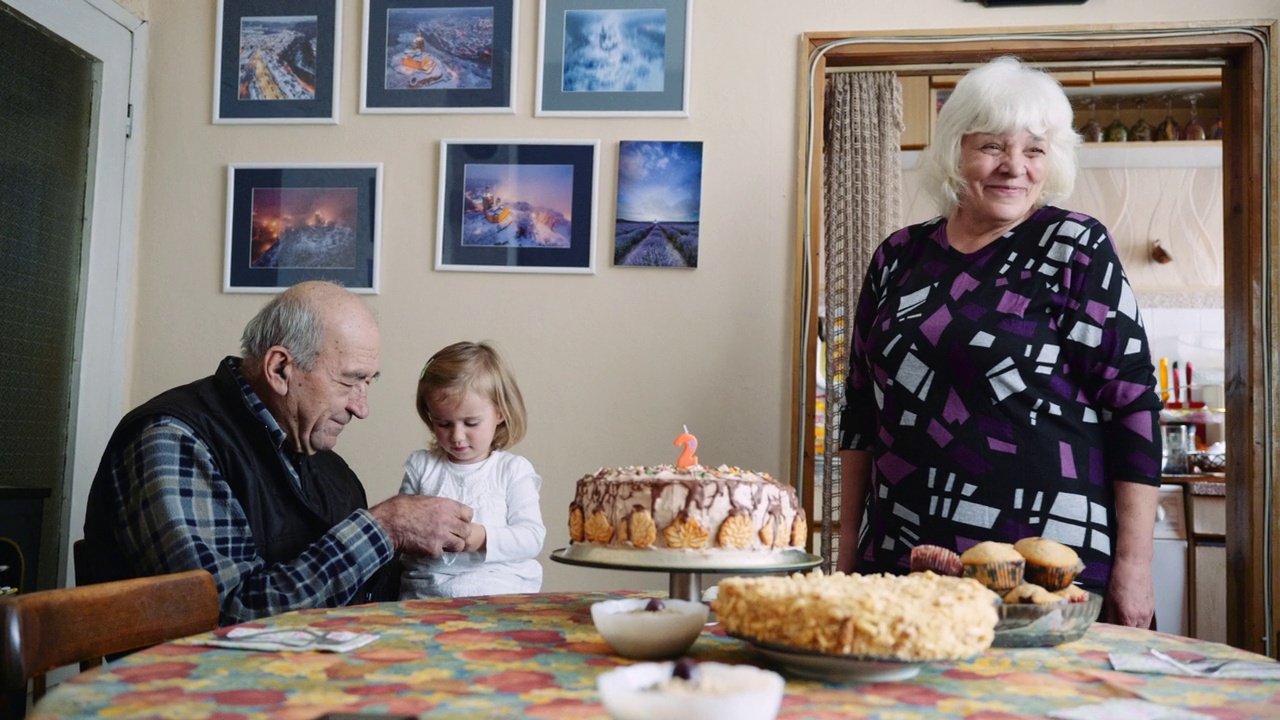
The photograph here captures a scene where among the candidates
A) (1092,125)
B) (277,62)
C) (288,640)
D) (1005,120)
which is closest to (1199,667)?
(288,640)

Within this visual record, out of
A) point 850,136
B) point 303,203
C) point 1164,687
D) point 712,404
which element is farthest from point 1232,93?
point 303,203

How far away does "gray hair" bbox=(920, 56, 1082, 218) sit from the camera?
2148 millimetres

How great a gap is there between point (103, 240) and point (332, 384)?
1.52 metres

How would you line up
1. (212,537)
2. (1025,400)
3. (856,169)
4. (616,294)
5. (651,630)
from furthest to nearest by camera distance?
1. (856,169)
2. (616,294)
3. (1025,400)
4. (212,537)
5. (651,630)

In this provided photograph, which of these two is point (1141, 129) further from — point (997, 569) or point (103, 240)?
point (997, 569)

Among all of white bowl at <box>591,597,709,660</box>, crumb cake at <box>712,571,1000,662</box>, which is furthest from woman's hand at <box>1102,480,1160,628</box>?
white bowl at <box>591,597,709,660</box>

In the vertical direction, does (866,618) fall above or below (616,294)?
below

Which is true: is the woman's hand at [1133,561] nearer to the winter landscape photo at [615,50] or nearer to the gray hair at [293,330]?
the gray hair at [293,330]

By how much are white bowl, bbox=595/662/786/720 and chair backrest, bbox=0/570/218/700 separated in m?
0.71

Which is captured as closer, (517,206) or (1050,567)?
(1050,567)

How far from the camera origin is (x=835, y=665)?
1149 millimetres

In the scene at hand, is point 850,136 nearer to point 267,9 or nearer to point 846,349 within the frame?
point 846,349

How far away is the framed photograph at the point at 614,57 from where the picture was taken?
314 centimetres

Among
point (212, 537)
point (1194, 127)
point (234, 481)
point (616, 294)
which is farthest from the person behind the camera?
point (1194, 127)
